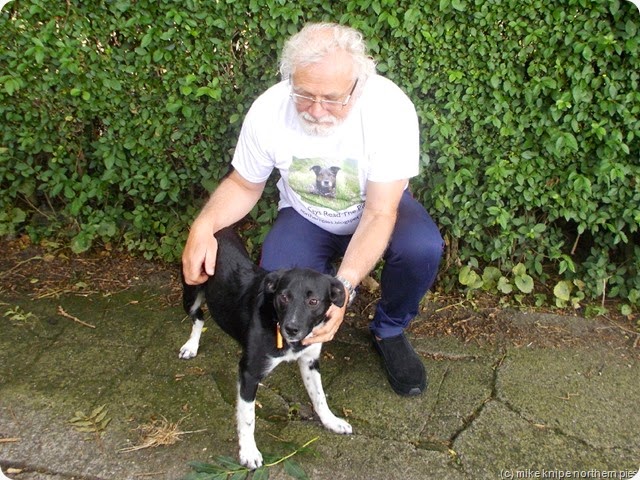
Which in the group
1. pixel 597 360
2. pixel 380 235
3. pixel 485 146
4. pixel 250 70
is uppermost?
pixel 250 70

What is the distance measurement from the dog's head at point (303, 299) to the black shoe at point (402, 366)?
32.1 inches

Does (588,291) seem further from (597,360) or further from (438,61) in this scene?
(438,61)

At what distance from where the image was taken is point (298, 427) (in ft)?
9.68

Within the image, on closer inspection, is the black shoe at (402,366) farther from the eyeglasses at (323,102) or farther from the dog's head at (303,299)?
the eyeglasses at (323,102)

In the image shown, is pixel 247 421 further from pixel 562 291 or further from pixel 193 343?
pixel 562 291

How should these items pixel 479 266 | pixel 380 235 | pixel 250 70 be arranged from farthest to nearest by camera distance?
pixel 479 266 → pixel 250 70 → pixel 380 235

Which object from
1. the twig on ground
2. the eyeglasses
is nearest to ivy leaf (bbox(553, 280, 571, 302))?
the eyeglasses

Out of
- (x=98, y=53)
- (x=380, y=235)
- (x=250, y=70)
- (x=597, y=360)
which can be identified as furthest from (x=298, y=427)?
(x=98, y=53)

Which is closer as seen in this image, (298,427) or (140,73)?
(298,427)

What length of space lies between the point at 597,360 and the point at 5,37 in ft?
12.9

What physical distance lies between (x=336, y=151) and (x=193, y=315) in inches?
49.8

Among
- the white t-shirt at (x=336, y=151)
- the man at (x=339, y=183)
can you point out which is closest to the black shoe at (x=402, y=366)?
the man at (x=339, y=183)

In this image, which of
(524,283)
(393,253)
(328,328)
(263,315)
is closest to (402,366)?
(393,253)

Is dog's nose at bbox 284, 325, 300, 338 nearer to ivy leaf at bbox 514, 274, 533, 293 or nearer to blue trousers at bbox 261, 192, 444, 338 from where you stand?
blue trousers at bbox 261, 192, 444, 338
